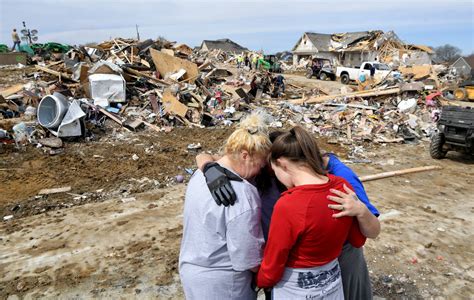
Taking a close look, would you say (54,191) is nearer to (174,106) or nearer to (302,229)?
(174,106)

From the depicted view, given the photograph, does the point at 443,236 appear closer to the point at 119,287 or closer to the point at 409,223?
the point at 409,223

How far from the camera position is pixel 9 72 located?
56.0 ft

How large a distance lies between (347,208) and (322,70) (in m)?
26.3

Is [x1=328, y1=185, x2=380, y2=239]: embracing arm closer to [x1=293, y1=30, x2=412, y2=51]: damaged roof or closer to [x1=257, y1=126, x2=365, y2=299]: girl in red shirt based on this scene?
[x1=257, y1=126, x2=365, y2=299]: girl in red shirt

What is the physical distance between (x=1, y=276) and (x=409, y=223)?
5459 mm

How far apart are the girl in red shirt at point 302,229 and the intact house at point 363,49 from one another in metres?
33.4

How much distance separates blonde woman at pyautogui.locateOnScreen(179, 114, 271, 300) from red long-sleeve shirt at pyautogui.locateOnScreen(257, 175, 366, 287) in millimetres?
99

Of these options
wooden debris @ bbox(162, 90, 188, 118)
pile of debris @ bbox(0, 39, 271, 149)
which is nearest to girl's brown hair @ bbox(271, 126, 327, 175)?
pile of debris @ bbox(0, 39, 271, 149)

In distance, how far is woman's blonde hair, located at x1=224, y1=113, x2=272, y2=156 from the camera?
1.77 metres

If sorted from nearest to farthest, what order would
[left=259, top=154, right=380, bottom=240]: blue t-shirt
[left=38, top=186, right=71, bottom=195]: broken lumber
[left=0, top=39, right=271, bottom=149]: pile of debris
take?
1. [left=259, top=154, right=380, bottom=240]: blue t-shirt
2. [left=38, top=186, right=71, bottom=195]: broken lumber
3. [left=0, top=39, right=271, bottom=149]: pile of debris

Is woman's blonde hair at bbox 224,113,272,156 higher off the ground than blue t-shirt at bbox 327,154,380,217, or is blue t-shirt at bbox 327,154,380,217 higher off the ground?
woman's blonde hair at bbox 224,113,272,156

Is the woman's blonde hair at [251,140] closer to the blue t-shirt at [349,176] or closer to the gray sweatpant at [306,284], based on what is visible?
the blue t-shirt at [349,176]

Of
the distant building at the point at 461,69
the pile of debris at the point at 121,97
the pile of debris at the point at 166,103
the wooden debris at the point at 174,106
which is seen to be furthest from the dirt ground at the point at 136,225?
the distant building at the point at 461,69

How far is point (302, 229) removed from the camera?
1540 millimetres
